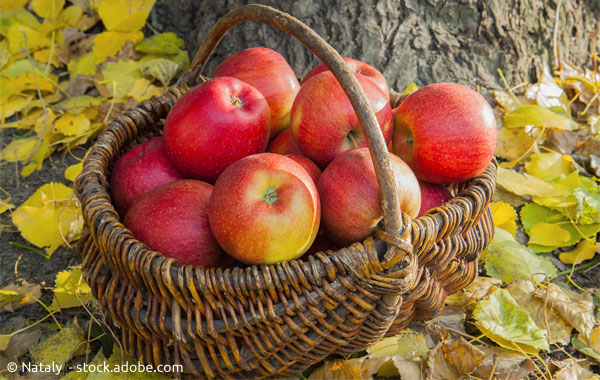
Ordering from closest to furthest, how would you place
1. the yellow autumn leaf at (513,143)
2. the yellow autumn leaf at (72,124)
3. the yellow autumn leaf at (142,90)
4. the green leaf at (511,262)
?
the green leaf at (511,262)
the yellow autumn leaf at (513,143)
the yellow autumn leaf at (72,124)
the yellow autumn leaf at (142,90)

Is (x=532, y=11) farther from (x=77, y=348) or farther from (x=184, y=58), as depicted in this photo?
(x=77, y=348)

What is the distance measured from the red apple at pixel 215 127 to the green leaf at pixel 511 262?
0.83m

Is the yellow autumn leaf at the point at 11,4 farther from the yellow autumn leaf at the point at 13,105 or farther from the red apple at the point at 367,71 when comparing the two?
the red apple at the point at 367,71

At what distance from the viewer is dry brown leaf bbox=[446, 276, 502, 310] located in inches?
58.7

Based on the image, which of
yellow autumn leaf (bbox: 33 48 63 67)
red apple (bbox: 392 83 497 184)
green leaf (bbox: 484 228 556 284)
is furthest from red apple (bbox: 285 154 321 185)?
yellow autumn leaf (bbox: 33 48 63 67)

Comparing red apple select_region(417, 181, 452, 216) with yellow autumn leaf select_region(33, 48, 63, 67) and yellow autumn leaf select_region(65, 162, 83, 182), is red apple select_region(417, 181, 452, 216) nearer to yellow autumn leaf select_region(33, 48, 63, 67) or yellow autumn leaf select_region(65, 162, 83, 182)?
yellow autumn leaf select_region(65, 162, 83, 182)

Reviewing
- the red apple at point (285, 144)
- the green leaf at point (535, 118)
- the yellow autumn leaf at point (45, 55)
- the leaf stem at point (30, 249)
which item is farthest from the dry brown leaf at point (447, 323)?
the yellow autumn leaf at point (45, 55)

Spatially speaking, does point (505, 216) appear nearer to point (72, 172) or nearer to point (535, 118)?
point (535, 118)

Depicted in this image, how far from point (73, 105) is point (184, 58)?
22.1 inches

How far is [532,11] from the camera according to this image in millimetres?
2199

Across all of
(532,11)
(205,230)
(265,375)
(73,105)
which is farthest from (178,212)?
(532,11)

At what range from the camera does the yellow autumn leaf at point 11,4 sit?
2.68 metres

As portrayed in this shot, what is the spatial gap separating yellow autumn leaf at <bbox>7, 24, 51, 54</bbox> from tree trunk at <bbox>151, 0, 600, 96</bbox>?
0.95 m

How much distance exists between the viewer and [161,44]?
8.23 feet
